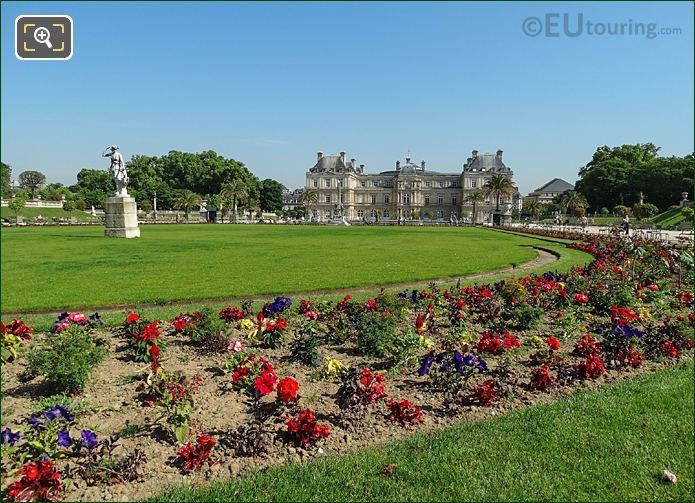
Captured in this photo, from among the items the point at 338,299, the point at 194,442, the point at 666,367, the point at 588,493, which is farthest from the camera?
the point at 338,299

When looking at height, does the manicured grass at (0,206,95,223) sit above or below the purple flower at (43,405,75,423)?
above

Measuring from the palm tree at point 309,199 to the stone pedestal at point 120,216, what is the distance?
260 ft

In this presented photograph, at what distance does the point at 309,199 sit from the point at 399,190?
934 inches

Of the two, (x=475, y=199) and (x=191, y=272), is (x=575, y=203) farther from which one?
(x=191, y=272)

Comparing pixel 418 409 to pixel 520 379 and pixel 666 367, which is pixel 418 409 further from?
pixel 666 367

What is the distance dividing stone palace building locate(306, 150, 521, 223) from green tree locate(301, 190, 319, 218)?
654 mm

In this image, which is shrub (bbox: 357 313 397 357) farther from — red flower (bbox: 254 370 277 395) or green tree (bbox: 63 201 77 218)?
green tree (bbox: 63 201 77 218)

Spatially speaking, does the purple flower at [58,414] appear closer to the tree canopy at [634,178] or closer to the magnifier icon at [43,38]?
the magnifier icon at [43,38]

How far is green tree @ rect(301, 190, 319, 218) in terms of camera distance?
110438 mm

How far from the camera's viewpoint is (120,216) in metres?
31.0

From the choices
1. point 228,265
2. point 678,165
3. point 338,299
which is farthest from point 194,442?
point 678,165

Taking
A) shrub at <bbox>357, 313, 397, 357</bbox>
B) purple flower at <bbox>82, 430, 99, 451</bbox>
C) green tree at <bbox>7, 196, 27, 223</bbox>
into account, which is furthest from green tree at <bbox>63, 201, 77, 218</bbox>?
purple flower at <bbox>82, 430, 99, 451</bbox>

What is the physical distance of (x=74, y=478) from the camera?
389 centimetres

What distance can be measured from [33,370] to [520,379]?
6.03m
